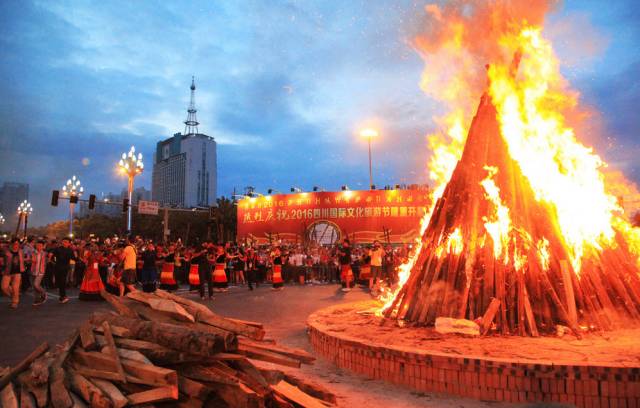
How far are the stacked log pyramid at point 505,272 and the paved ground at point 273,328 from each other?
1.99 metres

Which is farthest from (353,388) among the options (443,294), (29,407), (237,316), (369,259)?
(369,259)

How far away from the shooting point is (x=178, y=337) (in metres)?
3.91

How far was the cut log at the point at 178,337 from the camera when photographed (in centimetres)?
376

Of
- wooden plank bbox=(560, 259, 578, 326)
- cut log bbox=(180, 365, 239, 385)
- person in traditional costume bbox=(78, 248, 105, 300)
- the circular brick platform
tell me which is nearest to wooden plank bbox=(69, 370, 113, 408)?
cut log bbox=(180, 365, 239, 385)

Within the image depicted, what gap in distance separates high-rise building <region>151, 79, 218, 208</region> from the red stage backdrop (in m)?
93.2

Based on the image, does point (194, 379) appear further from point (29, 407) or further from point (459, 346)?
point (459, 346)

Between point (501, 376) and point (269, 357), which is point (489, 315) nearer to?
point (501, 376)

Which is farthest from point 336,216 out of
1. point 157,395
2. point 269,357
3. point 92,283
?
point 157,395

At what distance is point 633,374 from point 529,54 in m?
7.02

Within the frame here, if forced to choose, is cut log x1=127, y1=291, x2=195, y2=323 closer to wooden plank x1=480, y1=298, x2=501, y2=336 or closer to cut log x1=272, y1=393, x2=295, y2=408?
cut log x1=272, y1=393, x2=295, y2=408

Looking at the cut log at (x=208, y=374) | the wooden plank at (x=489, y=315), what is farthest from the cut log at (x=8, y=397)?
the wooden plank at (x=489, y=315)

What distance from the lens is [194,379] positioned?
3.92 m

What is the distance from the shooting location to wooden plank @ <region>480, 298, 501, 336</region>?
6.48 m

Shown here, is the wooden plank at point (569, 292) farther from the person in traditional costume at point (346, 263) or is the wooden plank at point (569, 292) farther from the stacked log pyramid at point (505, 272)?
the person in traditional costume at point (346, 263)
